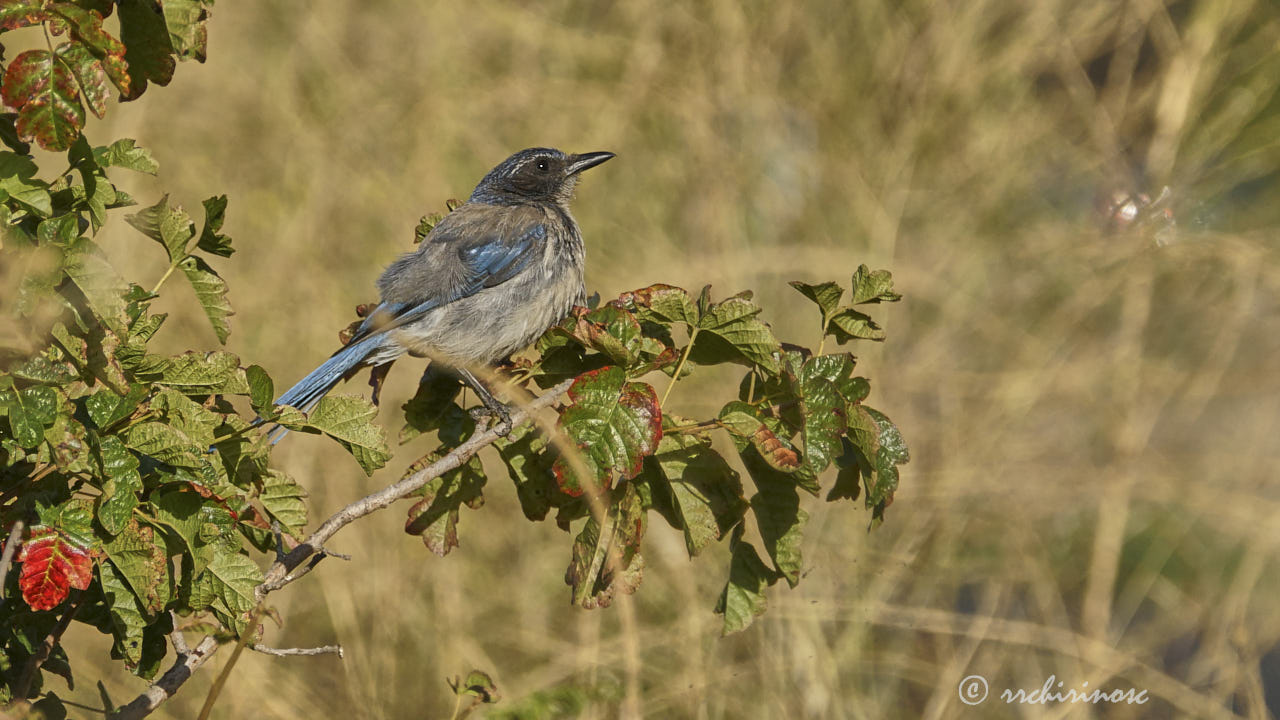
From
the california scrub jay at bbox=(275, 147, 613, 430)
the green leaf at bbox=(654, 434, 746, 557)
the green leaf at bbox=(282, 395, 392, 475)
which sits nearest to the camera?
the green leaf at bbox=(282, 395, 392, 475)

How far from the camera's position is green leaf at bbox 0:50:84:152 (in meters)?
1.96

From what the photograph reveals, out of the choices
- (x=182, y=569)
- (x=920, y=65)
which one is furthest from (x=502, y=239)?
(x=920, y=65)

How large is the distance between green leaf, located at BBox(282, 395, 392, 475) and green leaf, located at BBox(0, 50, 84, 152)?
0.68 meters

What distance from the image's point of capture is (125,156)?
7.08 feet

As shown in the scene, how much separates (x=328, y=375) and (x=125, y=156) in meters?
1.80

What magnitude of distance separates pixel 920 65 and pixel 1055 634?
3.98m

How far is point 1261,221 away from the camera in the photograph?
618 centimetres

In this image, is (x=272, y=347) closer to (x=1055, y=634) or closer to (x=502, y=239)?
(x=502, y=239)

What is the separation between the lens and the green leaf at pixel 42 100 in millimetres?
1960

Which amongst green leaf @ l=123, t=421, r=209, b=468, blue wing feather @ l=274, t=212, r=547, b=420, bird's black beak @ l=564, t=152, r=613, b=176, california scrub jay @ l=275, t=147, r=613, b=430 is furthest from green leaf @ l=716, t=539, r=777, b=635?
bird's black beak @ l=564, t=152, r=613, b=176

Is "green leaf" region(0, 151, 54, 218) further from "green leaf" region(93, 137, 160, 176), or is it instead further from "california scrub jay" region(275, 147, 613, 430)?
"california scrub jay" region(275, 147, 613, 430)

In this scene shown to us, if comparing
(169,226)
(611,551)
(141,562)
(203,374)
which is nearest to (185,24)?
(169,226)

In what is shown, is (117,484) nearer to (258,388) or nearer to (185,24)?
(258,388)

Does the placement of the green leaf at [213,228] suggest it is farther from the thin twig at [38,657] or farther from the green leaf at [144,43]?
the thin twig at [38,657]
